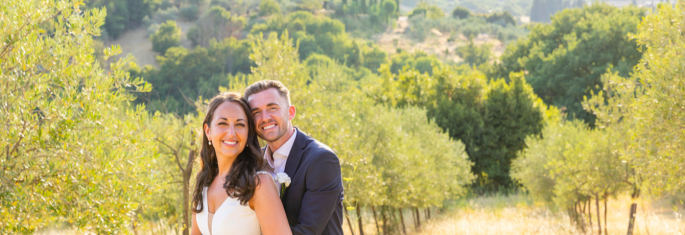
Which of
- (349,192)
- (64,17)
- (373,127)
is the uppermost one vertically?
(64,17)

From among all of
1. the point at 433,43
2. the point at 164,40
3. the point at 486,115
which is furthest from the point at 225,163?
the point at 433,43

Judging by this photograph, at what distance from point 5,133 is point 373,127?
40.9 feet

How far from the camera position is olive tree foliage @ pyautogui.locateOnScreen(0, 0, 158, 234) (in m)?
5.99

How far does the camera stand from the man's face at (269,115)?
389 cm

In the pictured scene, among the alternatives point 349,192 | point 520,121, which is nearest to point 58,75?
point 349,192

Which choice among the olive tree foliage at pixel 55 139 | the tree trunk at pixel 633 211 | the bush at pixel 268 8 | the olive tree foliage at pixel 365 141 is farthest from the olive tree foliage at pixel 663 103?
the bush at pixel 268 8

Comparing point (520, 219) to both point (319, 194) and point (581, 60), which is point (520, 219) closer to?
point (319, 194)

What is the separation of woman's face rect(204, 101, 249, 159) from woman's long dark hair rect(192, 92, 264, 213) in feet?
0.20

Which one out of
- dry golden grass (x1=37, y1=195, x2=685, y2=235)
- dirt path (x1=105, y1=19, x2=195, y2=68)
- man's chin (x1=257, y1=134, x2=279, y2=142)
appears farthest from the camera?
dirt path (x1=105, y1=19, x2=195, y2=68)

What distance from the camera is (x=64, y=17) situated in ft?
23.2

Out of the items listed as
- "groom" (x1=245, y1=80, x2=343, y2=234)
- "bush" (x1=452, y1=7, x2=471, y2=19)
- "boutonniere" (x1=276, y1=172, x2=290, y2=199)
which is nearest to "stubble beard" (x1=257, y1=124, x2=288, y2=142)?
"groom" (x1=245, y1=80, x2=343, y2=234)

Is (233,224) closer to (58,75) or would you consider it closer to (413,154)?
(58,75)

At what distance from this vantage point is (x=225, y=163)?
373cm

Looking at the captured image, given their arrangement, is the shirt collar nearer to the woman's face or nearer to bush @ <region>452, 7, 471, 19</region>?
the woman's face
